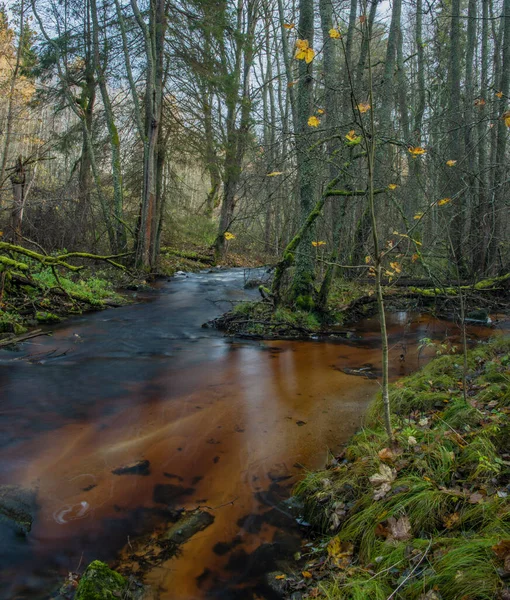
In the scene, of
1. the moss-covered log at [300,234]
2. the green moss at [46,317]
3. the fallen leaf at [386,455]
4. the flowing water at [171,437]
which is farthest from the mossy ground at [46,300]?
the fallen leaf at [386,455]

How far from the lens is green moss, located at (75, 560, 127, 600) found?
8.05 ft

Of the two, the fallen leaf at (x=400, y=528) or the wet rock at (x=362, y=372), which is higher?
the fallen leaf at (x=400, y=528)

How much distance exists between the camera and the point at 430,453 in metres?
3.35

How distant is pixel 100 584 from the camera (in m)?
2.50

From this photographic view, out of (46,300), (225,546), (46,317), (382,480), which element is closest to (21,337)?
(46,317)

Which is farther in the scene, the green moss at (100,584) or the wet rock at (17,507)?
the wet rock at (17,507)

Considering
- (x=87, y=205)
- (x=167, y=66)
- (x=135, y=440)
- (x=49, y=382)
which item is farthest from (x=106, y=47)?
(x=135, y=440)

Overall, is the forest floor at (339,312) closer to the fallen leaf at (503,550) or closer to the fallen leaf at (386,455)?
the fallen leaf at (386,455)

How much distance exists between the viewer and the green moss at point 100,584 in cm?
245

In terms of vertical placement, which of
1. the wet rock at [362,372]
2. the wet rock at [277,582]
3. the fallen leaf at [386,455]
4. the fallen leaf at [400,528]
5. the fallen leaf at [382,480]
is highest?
the fallen leaf at [386,455]

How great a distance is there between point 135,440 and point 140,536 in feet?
4.64

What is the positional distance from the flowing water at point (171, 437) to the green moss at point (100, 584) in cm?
25

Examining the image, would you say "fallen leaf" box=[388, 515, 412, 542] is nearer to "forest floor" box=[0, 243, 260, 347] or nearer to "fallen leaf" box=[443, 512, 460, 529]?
"fallen leaf" box=[443, 512, 460, 529]

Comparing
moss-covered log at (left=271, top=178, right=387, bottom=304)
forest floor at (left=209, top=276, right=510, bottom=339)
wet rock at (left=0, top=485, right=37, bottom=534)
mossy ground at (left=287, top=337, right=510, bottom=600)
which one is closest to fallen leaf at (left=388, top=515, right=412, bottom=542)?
mossy ground at (left=287, top=337, right=510, bottom=600)
